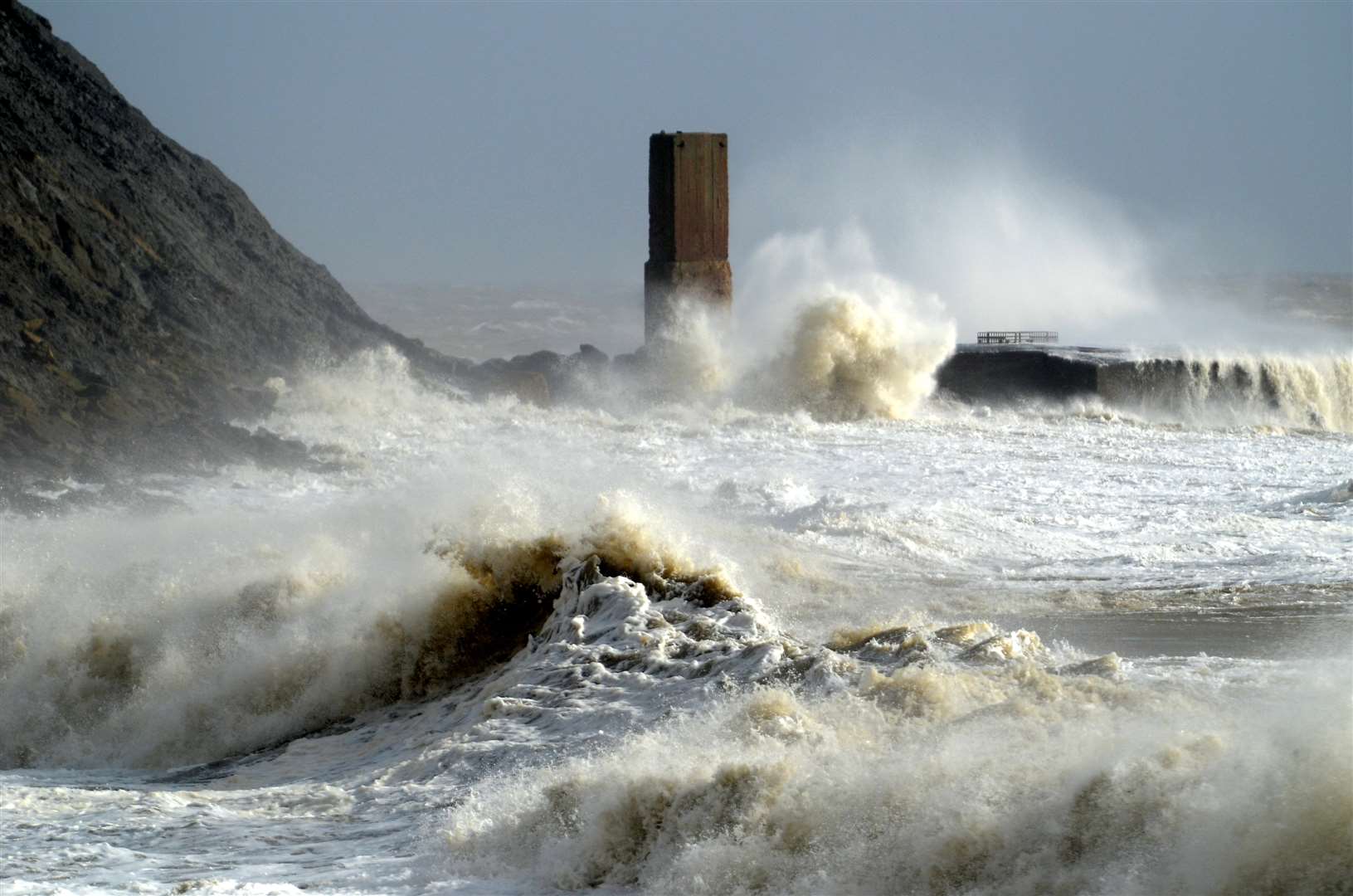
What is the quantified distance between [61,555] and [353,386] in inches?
524

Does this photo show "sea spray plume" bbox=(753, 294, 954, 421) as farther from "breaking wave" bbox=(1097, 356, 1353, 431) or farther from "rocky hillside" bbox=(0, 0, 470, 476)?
"rocky hillside" bbox=(0, 0, 470, 476)

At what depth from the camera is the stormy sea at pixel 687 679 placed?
14.6 ft

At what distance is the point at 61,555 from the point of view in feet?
36.7

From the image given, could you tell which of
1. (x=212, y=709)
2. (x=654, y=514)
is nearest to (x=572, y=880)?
(x=212, y=709)

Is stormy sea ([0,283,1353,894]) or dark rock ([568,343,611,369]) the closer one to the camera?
stormy sea ([0,283,1353,894])

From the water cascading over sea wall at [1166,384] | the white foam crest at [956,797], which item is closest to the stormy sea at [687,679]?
the white foam crest at [956,797]

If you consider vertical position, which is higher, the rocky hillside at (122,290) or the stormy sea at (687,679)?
the rocky hillside at (122,290)

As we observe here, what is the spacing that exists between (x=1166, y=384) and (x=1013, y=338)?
24.9ft

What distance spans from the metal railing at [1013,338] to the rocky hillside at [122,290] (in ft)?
32.3

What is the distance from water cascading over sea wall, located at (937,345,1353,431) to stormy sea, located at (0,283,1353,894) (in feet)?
21.6

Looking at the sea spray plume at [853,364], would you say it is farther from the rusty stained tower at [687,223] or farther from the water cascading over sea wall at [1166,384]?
the rusty stained tower at [687,223]

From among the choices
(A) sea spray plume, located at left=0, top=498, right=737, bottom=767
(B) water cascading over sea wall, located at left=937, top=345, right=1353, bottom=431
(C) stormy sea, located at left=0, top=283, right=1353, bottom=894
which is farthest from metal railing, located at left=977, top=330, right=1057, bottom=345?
(A) sea spray plume, located at left=0, top=498, right=737, bottom=767

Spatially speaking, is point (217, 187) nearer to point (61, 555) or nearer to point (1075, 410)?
point (1075, 410)

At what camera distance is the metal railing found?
2919 cm
